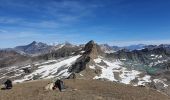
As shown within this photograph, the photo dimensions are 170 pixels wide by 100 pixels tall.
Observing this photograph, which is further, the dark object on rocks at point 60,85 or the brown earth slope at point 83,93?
the dark object on rocks at point 60,85

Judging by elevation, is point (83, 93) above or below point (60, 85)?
below

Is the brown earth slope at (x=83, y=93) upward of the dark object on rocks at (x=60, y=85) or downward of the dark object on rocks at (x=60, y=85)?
downward

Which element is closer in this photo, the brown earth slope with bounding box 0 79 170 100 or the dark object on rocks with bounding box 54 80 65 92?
the brown earth slope with bounding box 0 79 170 100

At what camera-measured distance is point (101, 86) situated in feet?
167

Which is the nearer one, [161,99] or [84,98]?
[84,98]

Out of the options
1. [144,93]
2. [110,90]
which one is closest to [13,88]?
[110,90]

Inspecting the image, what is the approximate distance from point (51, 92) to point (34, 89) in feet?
14.3

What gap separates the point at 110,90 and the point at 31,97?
13116 millimetres

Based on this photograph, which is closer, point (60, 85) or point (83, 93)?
point (83, 93)

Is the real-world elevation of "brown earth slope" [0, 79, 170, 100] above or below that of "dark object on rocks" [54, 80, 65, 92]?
below

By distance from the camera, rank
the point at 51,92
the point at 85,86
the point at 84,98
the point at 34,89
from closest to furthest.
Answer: the point at 84,98 < the point at 51,92 < the point at 34,89 < the point at 85,86

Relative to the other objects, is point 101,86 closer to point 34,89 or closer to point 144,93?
point 144,93

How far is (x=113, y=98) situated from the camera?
41281 millimetres

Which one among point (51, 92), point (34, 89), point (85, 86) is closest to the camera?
point (51, 92)
